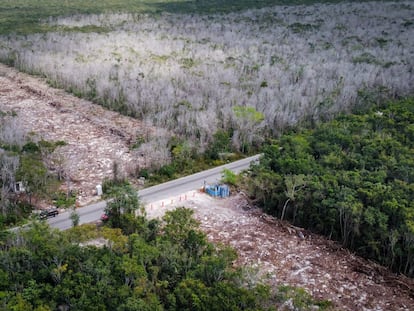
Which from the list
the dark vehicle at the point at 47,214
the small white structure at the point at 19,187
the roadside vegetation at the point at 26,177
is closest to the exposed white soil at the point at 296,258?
the dark vehicle at the point at 47,214

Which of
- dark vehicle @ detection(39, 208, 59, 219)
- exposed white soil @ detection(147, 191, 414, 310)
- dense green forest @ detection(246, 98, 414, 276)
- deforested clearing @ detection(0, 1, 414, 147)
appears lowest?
exposed white soil @ detection(147, 191, 414, 310)

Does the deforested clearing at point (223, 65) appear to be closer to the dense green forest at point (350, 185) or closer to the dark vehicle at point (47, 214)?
the dense green forest at point (350, 185)

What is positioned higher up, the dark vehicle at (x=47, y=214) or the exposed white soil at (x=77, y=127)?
the exposed white soil at (x=77, y=127)

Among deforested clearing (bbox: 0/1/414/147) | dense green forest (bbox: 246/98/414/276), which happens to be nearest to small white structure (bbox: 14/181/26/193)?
deforested clearing (bbox: 0/1/414/147)

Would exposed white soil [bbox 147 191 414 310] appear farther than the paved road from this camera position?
No

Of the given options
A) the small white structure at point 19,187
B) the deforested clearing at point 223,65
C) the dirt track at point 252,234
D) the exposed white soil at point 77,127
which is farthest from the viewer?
the deforested clearing at point 223,65

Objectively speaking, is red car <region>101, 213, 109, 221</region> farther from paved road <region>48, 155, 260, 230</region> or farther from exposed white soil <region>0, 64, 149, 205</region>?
exposed white soil <region>0, 64, 149, 205</region>

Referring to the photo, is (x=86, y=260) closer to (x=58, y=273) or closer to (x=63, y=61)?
(x=58, y=273)
